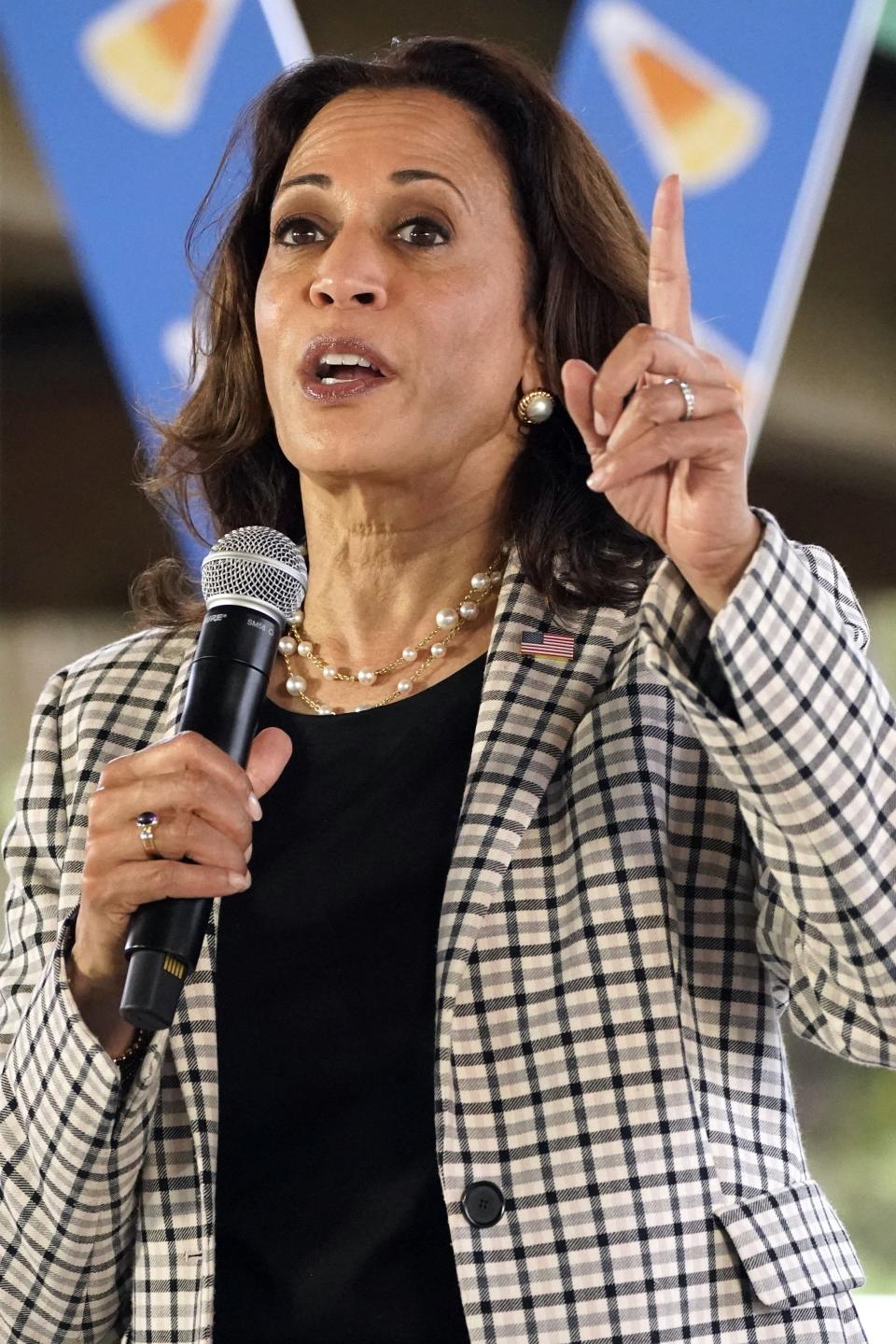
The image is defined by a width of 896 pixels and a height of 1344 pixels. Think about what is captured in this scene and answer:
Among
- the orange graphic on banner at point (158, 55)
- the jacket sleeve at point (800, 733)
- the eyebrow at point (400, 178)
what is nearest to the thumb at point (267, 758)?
the jacket sleeve at point (800, 733)

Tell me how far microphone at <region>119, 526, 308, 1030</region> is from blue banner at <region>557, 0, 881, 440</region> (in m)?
1.33

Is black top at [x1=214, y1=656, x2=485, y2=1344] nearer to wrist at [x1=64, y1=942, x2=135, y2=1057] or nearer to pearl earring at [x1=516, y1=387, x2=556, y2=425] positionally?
wrist at [x1=64, y1=942, x2=135, y2=1057]

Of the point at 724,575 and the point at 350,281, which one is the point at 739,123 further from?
Result: the point at 724,575

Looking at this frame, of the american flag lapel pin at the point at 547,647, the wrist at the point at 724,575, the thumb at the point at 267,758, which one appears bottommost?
the thumb at the point at 267,758

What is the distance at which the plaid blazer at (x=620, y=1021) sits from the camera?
4.49 ft

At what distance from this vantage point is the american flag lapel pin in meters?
1.78

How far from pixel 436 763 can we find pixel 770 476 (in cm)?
106

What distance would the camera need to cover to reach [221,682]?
4.43 ft

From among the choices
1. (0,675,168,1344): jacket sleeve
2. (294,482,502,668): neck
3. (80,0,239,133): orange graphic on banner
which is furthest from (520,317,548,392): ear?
(80,0,239,133): orange graphic on banner

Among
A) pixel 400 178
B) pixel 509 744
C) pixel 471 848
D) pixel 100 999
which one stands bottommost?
pixel 100 999

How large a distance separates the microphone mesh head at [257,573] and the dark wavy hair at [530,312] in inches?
16.5

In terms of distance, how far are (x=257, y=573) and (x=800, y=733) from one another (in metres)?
0.50

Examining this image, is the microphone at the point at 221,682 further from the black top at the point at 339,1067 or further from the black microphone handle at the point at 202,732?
the black top at the point at 339,1067

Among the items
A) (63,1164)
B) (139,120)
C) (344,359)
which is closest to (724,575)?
(344,359)
